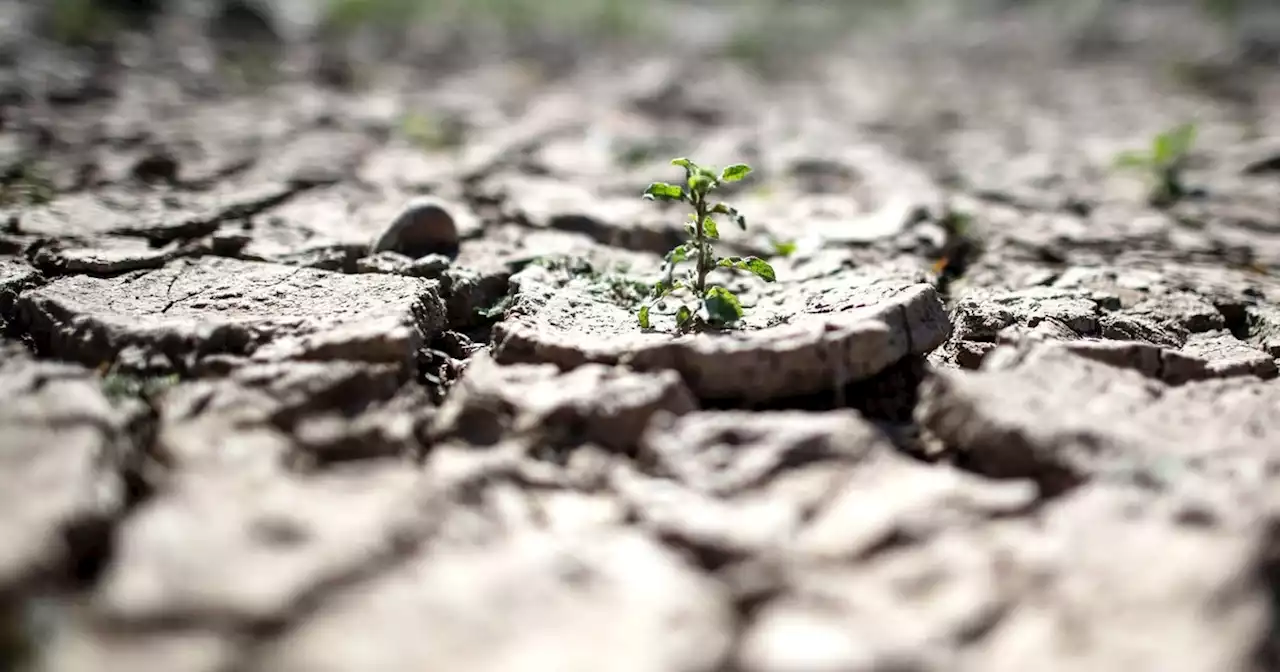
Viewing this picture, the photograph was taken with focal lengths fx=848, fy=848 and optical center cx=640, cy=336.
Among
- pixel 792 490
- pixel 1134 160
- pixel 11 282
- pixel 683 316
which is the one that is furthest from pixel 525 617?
pixel 1134 160

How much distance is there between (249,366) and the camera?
1770 mm

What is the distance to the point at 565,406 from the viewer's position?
5.65 ft

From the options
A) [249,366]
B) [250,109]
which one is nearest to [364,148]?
[250,109]

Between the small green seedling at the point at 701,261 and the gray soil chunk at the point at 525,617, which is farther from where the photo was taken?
the small green seedling at the point at 701,261

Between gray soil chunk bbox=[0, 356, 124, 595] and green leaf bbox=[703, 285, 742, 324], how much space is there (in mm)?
1220

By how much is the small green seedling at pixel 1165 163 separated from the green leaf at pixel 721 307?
219 centimetres

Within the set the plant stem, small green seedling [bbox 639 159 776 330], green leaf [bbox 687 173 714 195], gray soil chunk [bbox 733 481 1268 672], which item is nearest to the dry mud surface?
gray soil chunk [bbox 733 481 1268 672]

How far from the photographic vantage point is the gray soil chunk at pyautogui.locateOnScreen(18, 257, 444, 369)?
183cm

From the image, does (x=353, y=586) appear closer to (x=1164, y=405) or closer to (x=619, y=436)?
(x=619, y=436)

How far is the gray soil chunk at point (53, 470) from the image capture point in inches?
48.6

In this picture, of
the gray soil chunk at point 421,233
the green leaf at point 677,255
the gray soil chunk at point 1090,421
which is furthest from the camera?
the gray soil chunk at point 421,233

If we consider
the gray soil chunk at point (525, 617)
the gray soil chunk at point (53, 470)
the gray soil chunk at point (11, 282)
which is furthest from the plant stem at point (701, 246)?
the gray soil chunk at point (11, 282)

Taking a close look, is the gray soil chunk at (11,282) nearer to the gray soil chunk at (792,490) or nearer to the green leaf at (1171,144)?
the gray soil chunk at (792,490)

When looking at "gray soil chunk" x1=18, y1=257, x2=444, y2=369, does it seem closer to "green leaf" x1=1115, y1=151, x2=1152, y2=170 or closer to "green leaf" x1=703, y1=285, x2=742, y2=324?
"green leaf" x1=703, y1=285, x2=742, y2=324
